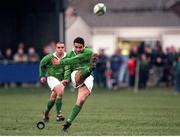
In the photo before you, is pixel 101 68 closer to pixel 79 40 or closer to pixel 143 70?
pixel 143 70

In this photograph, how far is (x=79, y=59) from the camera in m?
16.6

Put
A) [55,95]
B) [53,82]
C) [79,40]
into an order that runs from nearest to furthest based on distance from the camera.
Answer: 1. [79,40]
2. [55,95]
3. [53,82]

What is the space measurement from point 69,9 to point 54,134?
29359 mm

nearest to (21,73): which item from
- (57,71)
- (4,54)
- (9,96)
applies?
(4,54)

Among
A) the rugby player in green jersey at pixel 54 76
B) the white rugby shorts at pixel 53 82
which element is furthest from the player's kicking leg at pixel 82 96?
the white rugby shorts at pixel 53 82

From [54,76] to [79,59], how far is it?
3.28m

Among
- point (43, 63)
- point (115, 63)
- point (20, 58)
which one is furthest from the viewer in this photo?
point (115, 63)

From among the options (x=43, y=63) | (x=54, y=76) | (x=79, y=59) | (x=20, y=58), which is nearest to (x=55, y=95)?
(x=54, y=76)

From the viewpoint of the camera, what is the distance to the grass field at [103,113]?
16.6m

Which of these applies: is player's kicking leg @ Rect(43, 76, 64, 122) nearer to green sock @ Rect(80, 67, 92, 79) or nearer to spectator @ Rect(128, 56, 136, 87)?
green sock @ Rect(80, 67, 92, 79)

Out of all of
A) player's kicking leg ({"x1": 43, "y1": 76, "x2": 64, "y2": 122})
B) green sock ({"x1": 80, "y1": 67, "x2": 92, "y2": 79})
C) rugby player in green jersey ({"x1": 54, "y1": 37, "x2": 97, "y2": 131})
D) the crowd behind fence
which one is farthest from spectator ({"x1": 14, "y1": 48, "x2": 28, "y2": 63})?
green sock ({"x1": 80, "y1": 67, "x2": 92, "y2": 79})

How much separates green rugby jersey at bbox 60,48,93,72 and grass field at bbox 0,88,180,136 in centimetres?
133

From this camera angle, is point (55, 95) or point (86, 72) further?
point (55, 95)

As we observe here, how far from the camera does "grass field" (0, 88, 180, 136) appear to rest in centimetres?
1658
